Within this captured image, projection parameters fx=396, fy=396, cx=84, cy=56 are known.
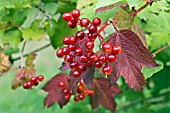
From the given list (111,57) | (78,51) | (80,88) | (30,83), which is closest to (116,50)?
(111,57)

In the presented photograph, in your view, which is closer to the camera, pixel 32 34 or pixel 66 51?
pixel 66 51

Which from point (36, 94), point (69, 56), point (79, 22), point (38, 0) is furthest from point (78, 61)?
point (36, 94)

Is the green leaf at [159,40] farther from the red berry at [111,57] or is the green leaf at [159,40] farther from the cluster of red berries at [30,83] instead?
the red berry at [111,57]

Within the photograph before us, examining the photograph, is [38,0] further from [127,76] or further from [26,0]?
[127,76]

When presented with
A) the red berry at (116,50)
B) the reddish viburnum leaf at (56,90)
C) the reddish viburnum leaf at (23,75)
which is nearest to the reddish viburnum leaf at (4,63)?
the reddish viburnum leaf at (23,75)

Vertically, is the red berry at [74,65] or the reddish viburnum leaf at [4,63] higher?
the red berry at [74,65]

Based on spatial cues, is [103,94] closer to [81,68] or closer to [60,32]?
[60,32]
